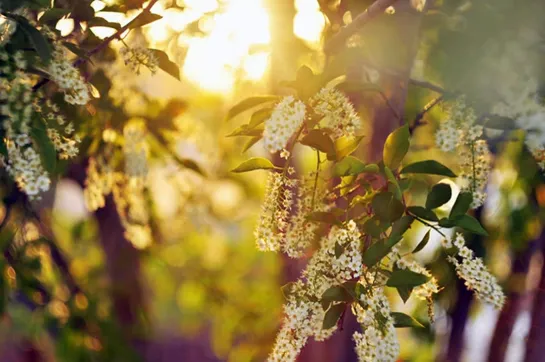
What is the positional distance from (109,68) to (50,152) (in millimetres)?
1171

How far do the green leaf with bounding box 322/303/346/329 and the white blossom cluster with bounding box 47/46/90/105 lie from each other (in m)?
0.70

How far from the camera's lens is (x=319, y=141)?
1.35 meters

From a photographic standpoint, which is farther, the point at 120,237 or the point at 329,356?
the point at 120,237

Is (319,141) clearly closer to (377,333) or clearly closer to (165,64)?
(377,333)

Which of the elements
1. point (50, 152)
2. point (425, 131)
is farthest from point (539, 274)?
point (50, 152)

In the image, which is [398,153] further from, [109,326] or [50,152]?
[109,326]

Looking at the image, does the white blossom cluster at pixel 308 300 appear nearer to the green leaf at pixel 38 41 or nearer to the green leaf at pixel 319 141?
the green leaf at pixel 319 141

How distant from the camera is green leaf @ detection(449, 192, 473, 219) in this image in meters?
1.37

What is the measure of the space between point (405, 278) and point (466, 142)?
44 centimetres

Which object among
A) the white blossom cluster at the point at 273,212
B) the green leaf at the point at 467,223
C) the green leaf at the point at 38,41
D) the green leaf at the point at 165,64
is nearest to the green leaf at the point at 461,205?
the green leaf at the point at 467,223

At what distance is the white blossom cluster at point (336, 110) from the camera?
143 cm

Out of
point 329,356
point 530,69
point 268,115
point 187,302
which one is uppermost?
point 530,69

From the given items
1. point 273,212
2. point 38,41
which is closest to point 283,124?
point 273,212

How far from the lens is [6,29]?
1.46 meters
